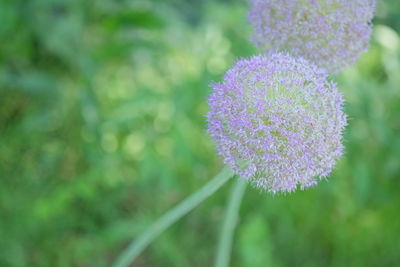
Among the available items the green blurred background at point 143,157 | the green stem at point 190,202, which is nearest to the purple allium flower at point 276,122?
the green stem at point 190,202

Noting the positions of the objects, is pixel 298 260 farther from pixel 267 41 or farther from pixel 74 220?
pixel 267 41

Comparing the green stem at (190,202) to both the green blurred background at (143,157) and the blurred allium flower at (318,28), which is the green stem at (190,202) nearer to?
the blurred allium flower at (318,28)

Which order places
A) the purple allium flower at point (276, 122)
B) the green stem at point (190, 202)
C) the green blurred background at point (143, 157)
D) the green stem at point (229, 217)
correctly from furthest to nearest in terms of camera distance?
the green blurred background at point (143, 157), the green stem at point (229, 217), the green stem at point (190, 202), the purple allium flower at point (276, 122)

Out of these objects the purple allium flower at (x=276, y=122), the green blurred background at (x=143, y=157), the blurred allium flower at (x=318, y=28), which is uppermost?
the green blurred background at (x=143, y=157)

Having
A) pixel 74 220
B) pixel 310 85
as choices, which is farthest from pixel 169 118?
pixel 310 85

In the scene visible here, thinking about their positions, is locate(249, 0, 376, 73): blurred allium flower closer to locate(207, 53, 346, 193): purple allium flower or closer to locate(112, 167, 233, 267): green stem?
locate(207, 53, 346, 193): purple allium flower

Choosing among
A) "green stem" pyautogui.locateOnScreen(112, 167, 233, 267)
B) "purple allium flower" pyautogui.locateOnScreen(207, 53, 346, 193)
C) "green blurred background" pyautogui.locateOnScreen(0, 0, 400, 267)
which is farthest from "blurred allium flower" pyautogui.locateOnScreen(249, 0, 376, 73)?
"green blurred background" pyautogui.locateOnScreen(0, 0, 400, 267)
